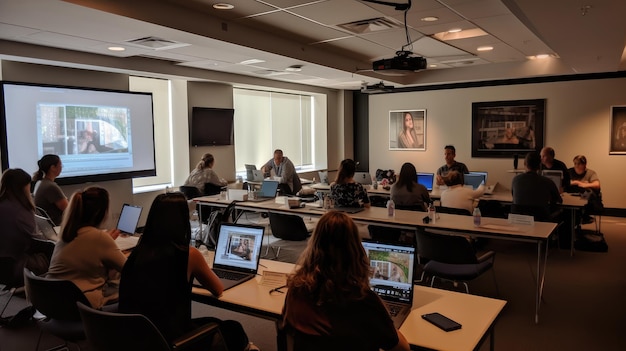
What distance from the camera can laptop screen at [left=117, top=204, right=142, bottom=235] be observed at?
4.09m

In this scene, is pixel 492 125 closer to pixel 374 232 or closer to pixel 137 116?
pixel 374 232

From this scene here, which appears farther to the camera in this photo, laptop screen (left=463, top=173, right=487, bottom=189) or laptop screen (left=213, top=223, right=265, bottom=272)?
laptop screen (left=463, top=173, right=487, bottom=189)

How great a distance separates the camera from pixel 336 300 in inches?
65.8

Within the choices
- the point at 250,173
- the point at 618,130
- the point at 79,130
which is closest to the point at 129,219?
the point at 79,130

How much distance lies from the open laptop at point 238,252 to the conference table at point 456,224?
1.91 metres

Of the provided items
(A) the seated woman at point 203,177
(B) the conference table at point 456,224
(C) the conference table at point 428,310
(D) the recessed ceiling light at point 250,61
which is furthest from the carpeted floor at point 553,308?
(D) the recessed ceiling light at point 250,61

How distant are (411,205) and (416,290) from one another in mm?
2791

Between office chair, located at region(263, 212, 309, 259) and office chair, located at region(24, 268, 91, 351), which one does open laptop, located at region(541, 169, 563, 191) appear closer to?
office chair, located at region(263, 212, 309, 259)

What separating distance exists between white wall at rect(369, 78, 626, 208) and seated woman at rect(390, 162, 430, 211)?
4.66 meters

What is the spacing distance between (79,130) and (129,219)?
9.45ft

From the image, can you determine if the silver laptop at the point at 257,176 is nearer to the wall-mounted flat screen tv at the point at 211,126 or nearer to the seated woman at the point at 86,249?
the wall-mounted flat screen tv at the point at 211,126

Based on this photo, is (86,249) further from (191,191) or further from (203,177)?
(203,177)

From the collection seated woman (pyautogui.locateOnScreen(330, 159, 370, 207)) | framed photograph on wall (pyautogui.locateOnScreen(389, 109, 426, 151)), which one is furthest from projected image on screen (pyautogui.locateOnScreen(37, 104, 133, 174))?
framed photograph on wall (pyautogui.locateOnScreen(389, 109, 426, 151))

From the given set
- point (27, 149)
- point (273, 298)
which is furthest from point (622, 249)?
point (27, 149)
